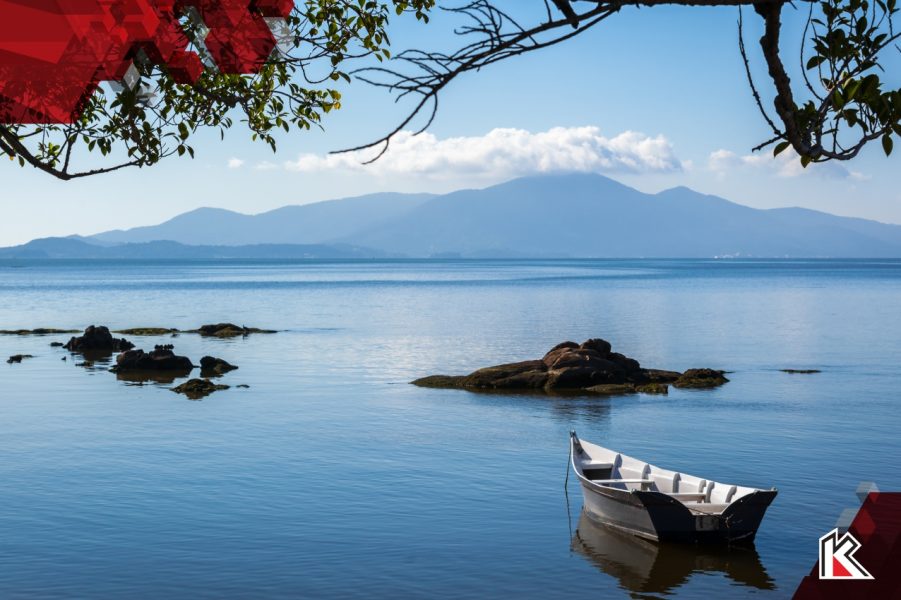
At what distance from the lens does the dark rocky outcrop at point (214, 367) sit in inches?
2233

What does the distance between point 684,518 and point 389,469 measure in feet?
35.9

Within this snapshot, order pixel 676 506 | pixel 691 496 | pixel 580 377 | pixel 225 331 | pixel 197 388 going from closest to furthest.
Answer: pixel 676 506 → pixel 691 496 → pixel 197 388 → pixel 580 377 → pixel 225 331

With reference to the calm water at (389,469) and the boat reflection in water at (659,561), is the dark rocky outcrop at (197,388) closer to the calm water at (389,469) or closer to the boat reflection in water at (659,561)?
the calm water at (389,469)

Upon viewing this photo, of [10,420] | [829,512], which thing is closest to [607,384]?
[829,512]

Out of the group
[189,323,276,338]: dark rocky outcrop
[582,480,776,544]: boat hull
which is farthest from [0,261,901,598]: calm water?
[189,323,276,338]: dark rocky outcrop

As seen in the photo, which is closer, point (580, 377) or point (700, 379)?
point (580, 377)

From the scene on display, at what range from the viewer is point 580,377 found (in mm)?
50188

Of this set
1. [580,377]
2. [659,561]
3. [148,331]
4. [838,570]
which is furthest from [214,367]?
[838,570]

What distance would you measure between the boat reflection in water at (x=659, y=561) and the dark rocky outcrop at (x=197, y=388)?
2803 cm

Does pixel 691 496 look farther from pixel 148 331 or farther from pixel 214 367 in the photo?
pixel 148 331

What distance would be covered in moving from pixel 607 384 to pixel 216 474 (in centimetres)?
2503

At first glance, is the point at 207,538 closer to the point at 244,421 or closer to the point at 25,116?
the point at 25,116

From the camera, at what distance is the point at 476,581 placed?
20.9 m

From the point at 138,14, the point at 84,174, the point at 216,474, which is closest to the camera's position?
the point at 138,14
